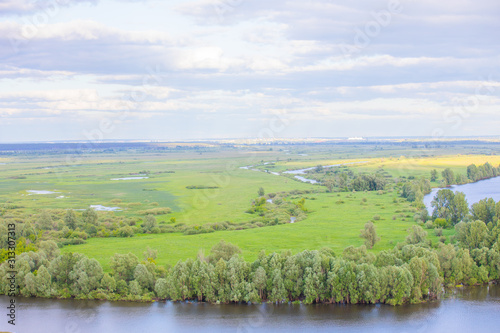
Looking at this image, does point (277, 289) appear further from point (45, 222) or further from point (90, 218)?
point (45, 222)

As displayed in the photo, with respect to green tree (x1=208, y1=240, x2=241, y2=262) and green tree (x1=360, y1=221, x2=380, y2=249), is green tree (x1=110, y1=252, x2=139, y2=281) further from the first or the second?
green tree (x1=360, y1=221, x2=380, y2=249)

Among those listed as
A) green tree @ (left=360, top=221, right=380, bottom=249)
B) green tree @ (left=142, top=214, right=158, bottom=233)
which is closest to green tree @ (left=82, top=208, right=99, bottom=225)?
green tree @ (left=142, top=214, right=158, bottom=233)

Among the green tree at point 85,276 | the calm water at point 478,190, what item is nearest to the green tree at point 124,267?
the green tree at point 85,276

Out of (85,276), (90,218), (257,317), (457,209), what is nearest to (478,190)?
(457,209)

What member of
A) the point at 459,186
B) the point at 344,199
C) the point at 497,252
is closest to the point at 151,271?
the point at 497,252

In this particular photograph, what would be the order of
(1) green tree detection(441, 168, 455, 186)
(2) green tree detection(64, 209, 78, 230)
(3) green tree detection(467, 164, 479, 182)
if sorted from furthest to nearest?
(3) green tree detection(467, 164, 479, 182) < (1) green tree detection(441, 168, 455, 186) < (2) green tree detection(64, 209, 78, 230)

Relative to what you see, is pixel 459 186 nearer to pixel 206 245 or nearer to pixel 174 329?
pixel 206 245

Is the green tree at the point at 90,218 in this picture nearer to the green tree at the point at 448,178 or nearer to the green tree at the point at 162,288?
the green tree at the point at 162,288
